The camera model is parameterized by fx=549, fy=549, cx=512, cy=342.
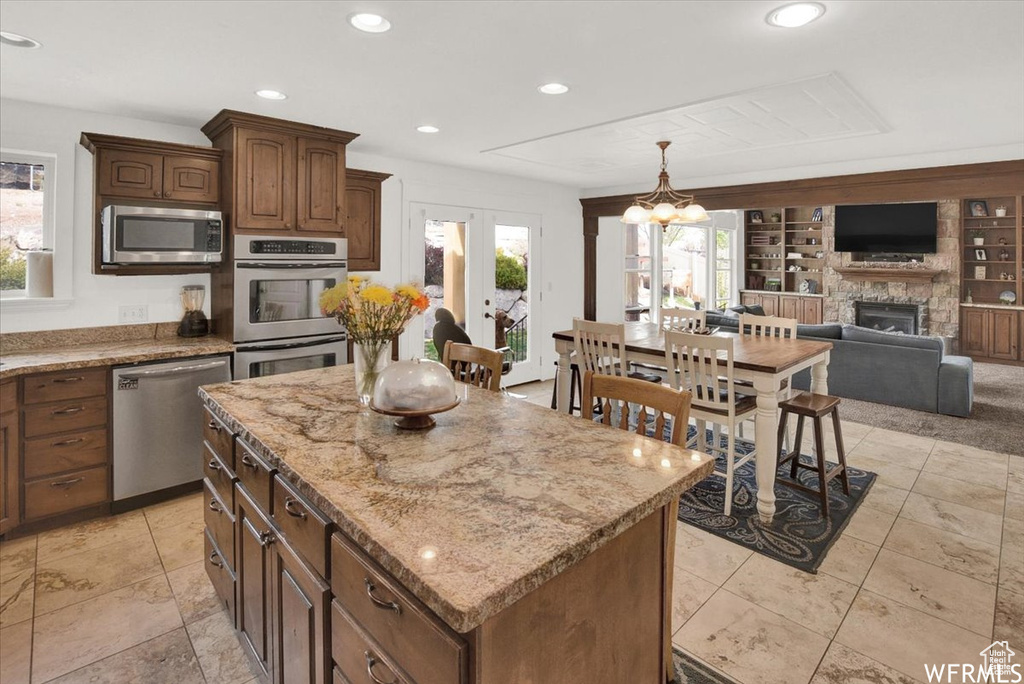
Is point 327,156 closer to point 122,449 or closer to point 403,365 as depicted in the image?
point 122,449

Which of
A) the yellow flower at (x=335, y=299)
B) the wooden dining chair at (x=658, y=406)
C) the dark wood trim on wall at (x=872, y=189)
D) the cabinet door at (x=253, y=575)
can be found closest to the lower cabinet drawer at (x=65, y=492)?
the cabinet door at (x=253, y=575)

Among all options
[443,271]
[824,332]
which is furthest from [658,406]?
[824,332]

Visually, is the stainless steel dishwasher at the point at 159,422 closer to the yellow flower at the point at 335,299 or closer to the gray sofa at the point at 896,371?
the yellow flower at the point at 335,299

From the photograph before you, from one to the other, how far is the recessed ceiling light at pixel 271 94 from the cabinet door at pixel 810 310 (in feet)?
31.1

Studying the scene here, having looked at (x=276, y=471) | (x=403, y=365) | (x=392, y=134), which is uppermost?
(x=392, y=134)

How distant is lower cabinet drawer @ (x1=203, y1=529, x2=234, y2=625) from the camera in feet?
6.57

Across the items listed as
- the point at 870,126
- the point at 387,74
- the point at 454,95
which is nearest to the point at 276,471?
the point at 387,74

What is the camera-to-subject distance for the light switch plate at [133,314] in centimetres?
371

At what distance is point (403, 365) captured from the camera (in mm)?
1680

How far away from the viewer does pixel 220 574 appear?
212cm

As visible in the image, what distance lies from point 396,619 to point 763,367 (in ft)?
8.21

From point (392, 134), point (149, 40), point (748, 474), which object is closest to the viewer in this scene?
point (149, 40)

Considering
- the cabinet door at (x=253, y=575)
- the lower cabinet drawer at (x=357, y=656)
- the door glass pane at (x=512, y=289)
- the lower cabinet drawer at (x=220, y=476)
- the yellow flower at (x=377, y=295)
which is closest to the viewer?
the lower cabinet drawer at (x=357, y=656)

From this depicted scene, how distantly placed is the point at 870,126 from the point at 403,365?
3897mm
